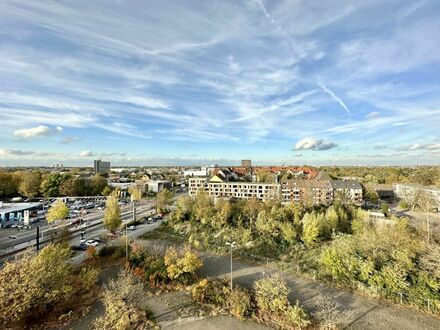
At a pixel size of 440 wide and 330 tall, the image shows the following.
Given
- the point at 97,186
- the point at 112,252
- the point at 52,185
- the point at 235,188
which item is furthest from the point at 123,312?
the point at 97,186

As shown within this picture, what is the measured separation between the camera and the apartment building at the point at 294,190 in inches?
1936

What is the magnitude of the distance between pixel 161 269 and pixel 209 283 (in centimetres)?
409

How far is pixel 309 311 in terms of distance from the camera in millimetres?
15258

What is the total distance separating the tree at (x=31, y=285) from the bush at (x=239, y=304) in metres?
9.91

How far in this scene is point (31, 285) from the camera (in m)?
13.2

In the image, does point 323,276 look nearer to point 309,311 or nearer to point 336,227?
point 309,311

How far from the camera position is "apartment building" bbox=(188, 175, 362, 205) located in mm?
49178

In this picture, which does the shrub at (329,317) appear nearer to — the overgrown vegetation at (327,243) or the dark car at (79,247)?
the overgrown vegetation at (327,243)

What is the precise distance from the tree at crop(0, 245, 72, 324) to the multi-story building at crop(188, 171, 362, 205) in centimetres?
3263

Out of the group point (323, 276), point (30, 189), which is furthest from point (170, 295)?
point (30, 189)

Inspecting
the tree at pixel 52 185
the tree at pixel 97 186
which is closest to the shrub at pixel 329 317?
the tree at pixel 97 186

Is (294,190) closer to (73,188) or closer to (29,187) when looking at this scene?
(73,188)

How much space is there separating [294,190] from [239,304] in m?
40.7

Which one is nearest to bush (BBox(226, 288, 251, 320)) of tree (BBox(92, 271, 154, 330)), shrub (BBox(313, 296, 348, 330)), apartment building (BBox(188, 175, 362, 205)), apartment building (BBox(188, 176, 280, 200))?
shrub (BBox(313, 296, 348, 330))
